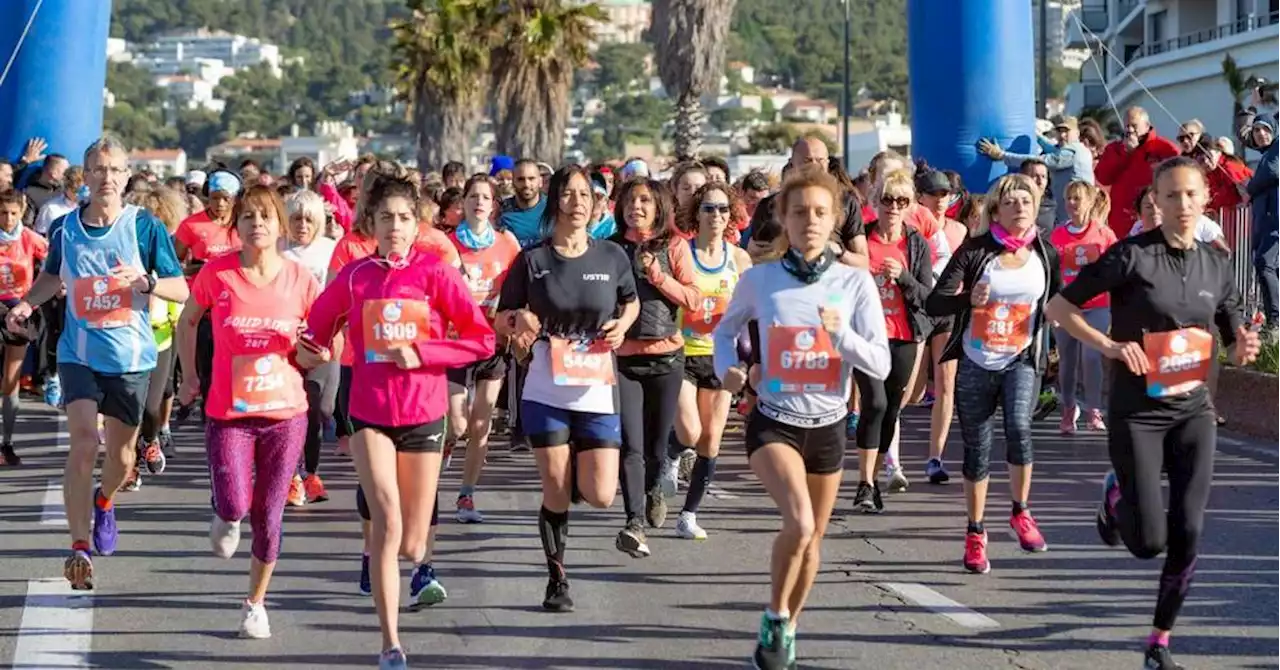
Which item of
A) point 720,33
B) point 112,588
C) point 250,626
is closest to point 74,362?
point 112,588

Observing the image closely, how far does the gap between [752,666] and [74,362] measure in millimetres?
3504

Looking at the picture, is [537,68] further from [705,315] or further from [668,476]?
[705,315]

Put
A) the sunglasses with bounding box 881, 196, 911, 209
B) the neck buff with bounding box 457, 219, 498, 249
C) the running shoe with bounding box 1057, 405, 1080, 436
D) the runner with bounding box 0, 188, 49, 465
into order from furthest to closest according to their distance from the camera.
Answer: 1. the running shoe with bounding box 1057, 405, 1080, 436
2. the runner with bounding box 0, 188, 49, 465
3. the neck buff with bounding box 457, 219, 498, 249
4. the sunglasses with bounding box 881, 196, 911, 209

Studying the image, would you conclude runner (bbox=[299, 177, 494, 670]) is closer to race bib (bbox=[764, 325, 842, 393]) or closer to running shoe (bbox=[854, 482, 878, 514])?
race bib (bbox=[764, 325, 842, 393])

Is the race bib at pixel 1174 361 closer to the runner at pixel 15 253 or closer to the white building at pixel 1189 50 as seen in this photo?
the runner at pixel 15 253

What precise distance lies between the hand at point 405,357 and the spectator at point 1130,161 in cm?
1079

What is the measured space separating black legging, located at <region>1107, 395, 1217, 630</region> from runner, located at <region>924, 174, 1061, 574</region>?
1.93 meters

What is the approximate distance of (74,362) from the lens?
889cm

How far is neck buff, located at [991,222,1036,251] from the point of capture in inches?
360

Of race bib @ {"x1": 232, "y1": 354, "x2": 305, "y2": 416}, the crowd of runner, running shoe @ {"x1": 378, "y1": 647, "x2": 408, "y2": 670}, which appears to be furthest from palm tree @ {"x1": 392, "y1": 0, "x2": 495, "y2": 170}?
running shoe @ {"x1": 378, "y1": 647, "x2": 408, "y2": 670}

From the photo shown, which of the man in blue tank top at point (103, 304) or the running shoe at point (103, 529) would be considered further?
the running shoe at point (103, 529)

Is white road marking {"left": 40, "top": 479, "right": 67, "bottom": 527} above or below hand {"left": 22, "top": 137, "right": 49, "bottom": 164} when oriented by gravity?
below

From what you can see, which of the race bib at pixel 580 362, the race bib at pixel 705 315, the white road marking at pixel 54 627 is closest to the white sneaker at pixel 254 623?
the white road marking at pixel 54 627

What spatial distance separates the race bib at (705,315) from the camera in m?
10.0
